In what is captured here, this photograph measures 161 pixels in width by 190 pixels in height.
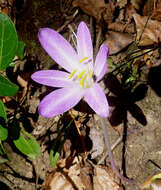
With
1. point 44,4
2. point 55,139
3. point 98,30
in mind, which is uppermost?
point 44,4

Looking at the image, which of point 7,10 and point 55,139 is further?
point 7,10

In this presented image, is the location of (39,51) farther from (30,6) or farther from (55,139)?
(55,139)

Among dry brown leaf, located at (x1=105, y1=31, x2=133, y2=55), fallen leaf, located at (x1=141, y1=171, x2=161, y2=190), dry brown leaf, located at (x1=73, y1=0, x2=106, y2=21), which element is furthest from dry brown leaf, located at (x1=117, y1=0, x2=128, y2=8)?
fallen leaf, located at (x1=141, y1=171, x2=161, y2=190)

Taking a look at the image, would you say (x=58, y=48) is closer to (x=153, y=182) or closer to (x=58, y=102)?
(x=58, y=102)

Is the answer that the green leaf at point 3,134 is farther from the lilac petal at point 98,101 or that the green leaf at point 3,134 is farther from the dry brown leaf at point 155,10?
the dry brown leaf at point 155,10

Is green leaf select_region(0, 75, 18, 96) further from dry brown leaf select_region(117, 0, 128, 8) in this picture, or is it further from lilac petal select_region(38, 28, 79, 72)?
dry brown leaf select_region(117, 0, 128, 8)

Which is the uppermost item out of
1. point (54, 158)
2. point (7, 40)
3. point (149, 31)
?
point (7, 40)

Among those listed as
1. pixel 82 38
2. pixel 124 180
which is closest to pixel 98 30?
pixel 82 38

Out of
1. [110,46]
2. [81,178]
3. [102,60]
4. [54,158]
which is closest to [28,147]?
[54,158]
